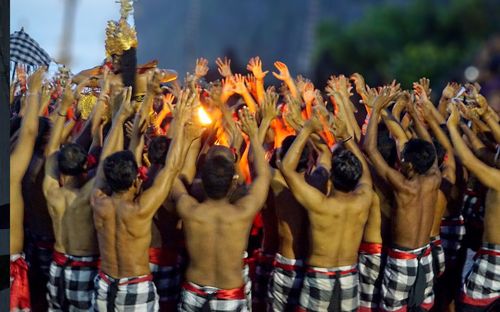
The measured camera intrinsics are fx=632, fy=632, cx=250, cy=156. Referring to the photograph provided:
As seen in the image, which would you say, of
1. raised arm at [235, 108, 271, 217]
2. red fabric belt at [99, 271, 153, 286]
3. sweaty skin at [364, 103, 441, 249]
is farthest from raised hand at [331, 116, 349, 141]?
red fabric belt at [99, 271, 153, 286]

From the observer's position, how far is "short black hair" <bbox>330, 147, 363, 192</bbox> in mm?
4355

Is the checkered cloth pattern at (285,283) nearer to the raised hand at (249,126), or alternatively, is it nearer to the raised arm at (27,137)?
the raised hand at (249,126)

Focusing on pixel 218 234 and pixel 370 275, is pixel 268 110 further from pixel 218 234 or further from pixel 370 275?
pixel 370 275

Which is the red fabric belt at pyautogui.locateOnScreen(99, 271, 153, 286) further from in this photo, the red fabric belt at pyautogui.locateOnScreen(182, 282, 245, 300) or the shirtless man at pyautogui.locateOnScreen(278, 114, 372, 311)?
the shirtless man at pyautogui.locateOnScreen(278, 114, 372, 311)

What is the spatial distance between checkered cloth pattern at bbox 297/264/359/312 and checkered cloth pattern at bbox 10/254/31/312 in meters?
2.05

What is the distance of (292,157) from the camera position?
14.6 ft

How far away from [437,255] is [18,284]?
3.32 metres

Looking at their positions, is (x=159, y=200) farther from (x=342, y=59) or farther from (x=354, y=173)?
(x=342, y=59)

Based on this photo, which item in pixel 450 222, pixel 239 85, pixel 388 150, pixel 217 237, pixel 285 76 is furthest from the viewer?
pixel 285 76

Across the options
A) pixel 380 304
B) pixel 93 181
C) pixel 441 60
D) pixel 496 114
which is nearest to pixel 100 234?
pixel 93 181

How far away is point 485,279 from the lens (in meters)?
4.79

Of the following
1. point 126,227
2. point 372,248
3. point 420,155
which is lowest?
point 372,248

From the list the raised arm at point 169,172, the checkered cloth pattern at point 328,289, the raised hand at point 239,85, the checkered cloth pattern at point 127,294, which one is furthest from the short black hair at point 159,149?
the raised hand at point 239,85

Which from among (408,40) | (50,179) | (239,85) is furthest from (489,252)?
(408,40)
